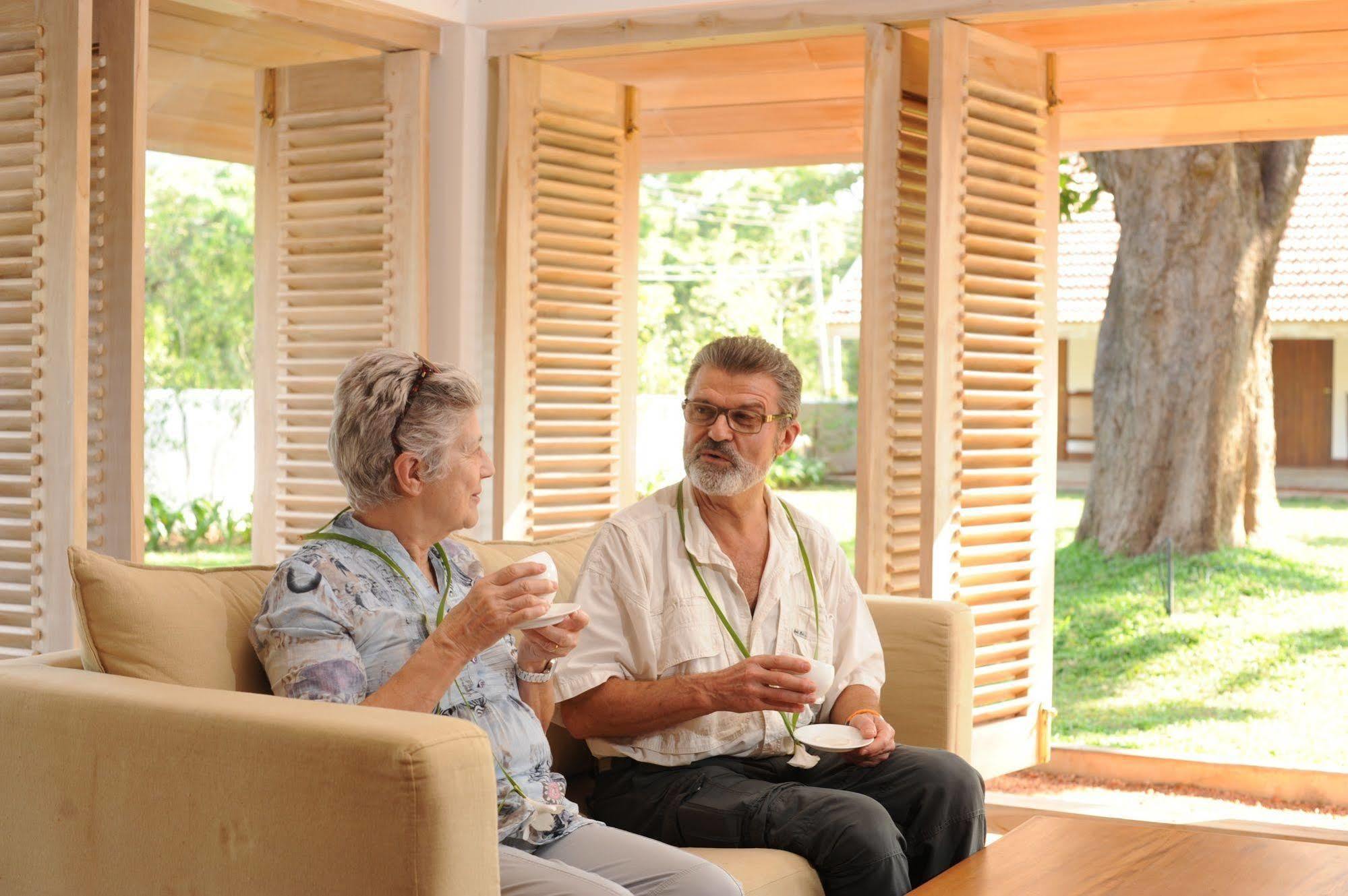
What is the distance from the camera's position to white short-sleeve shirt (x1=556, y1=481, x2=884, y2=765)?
2.69 metres

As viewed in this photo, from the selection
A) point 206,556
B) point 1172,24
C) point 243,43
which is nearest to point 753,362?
point 1172,24

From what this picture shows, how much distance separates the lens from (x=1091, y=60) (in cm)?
459

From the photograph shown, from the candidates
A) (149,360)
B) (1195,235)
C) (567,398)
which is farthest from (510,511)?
(149,360)

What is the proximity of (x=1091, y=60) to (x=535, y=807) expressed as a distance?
3233 millimetres

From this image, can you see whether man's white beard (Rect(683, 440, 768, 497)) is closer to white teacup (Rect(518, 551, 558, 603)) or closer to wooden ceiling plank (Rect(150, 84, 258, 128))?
white teacup (Rect(518, 551, 558, 603))

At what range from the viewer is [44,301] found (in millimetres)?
3457

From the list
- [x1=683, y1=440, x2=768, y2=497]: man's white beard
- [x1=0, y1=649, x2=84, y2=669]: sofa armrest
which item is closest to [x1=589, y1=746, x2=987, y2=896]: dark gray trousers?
[x1=683, y1=440, x2=768, y2=497]: man's white beard

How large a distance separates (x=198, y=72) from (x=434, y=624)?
10.1 ft

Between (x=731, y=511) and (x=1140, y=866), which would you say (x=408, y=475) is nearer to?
(x=731, y=511)

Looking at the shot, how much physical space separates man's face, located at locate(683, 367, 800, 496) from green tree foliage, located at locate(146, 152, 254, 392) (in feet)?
48.8

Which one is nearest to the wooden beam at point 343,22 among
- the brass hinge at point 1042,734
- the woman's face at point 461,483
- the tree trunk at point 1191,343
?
the woman's face at point 461,483

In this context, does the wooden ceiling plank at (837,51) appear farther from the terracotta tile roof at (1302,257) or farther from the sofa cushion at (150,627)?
the terracotta tile roof at (1302,257)

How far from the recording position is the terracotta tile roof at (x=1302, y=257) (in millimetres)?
12531

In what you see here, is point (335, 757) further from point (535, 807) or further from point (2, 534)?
point (2, 534)
